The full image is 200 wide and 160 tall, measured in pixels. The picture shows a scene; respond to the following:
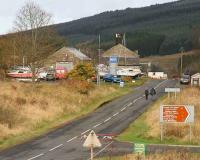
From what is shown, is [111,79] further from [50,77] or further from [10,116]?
[10,116]

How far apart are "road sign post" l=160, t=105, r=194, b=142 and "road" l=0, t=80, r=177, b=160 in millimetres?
4760

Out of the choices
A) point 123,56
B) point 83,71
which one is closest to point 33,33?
point 83,71

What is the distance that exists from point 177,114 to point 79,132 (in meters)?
9.42

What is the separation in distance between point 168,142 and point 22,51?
46855 mm

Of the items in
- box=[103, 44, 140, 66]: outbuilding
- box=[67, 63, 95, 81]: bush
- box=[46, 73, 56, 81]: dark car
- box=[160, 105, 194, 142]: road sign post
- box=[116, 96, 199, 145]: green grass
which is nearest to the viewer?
box=[116, 96, 199, 145]: green grass

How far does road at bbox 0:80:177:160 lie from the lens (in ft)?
115

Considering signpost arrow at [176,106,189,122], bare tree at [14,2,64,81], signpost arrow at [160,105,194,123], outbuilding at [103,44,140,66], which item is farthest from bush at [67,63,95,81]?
outbuilding at [103,44,140,66]

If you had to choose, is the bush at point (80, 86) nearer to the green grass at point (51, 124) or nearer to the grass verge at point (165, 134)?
the green grass at point (51, 124)

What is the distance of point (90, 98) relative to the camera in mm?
70000

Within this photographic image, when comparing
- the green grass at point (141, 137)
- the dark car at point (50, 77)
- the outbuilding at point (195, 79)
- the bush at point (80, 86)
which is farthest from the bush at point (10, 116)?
the outbuilding at point (195, 79)

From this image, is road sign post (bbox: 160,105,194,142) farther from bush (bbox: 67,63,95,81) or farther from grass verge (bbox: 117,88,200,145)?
bush (bbox: 67,63,95,81)

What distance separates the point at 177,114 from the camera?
41562 mm

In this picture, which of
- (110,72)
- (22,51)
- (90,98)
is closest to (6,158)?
(90,98)

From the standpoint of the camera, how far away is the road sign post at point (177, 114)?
41.1 m
